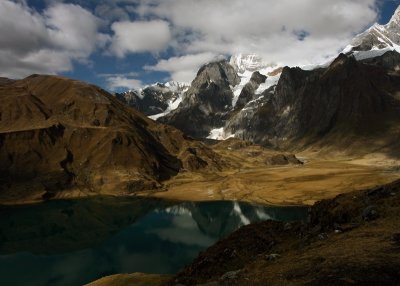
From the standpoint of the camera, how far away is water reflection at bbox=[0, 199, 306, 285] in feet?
307

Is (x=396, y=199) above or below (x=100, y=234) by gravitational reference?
above

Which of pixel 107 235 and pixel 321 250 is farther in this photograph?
pixel 107 235

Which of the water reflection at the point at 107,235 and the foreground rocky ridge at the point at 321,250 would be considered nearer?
the foreground rocky ridge at the point at 321,250

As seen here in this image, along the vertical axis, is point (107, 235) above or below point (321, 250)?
below

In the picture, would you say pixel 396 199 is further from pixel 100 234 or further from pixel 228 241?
pixel 100 234

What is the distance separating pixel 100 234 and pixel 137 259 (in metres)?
38.4

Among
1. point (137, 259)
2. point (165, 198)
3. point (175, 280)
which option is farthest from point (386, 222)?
point (165, 198)

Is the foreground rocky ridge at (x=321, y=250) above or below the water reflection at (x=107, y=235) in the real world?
above

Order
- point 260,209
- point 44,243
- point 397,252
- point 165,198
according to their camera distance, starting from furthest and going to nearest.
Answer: point 165,198
point 260,209
point 44,243
point 397,252

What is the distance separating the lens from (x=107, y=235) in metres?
132

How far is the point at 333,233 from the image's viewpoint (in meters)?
38.4

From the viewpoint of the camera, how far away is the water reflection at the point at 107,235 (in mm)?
93438

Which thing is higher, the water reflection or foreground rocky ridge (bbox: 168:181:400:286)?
foreground rocky ridge (bbox: 168:181:400:286)

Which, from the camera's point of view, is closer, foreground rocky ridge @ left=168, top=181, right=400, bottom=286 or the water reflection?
foreground rocky ridge @ left=168, top=181, right=400, bottom=286
